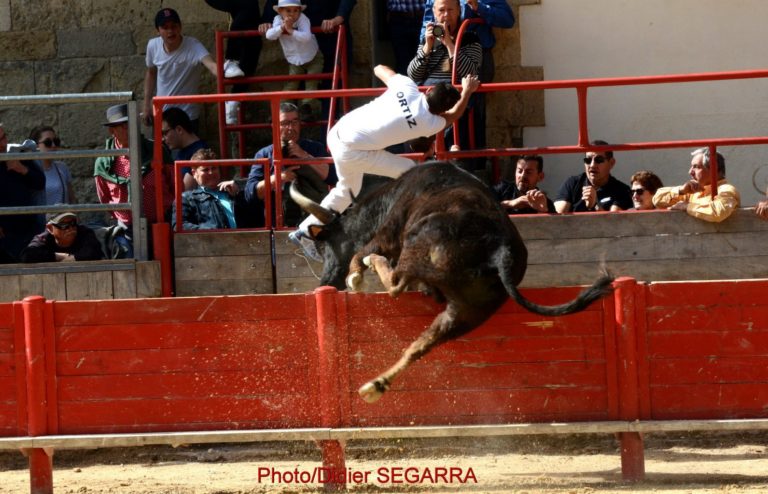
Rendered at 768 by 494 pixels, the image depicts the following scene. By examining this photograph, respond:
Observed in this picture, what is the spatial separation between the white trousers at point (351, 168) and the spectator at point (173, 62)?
108 inches

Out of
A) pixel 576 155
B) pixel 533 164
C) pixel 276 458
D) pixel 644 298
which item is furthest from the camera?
pixel 576 155

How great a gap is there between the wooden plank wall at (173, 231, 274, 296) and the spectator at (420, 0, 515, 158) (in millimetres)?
1967

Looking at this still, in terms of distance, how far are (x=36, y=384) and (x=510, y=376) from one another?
100 inches

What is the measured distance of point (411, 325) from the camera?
23.4ft

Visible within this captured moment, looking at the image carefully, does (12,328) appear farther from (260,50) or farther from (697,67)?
(697,67)

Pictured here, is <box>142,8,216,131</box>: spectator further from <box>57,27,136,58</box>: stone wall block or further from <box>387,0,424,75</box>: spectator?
<box>387,0,424,75</box>: spectator

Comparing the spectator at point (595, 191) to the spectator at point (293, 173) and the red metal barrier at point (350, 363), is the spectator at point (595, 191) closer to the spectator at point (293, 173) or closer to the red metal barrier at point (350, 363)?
the spectator at point (293, 173)

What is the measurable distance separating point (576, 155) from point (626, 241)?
211 centimetres

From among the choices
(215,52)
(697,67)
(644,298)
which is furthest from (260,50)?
(644,298)

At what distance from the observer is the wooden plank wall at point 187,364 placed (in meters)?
7.10

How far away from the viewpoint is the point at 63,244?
8.87 m

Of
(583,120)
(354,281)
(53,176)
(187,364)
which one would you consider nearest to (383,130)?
(354,281)

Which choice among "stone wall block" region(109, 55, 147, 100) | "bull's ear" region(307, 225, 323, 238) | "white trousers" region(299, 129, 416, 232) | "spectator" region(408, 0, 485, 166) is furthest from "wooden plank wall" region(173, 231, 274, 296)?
"stone wall block" region(109, 55, 147, 100)

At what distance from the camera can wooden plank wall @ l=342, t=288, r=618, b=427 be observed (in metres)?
7.06
